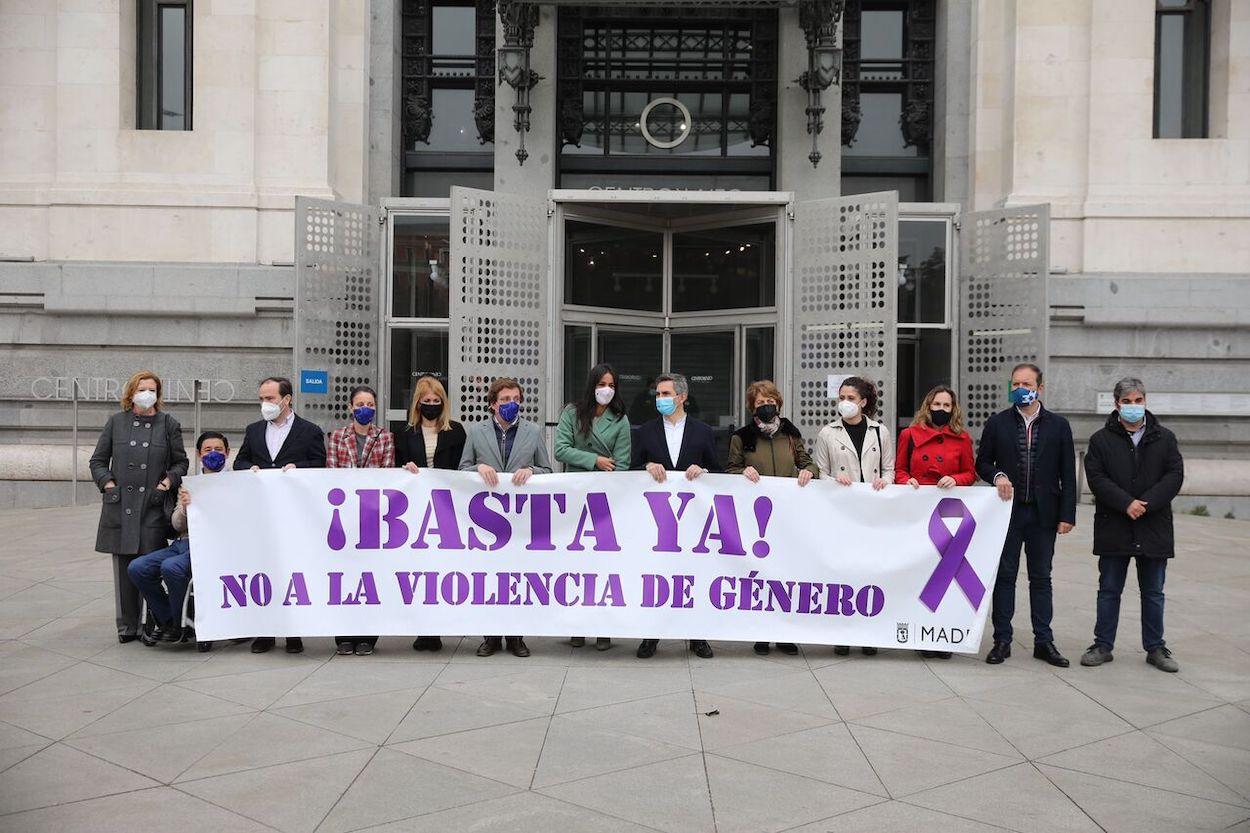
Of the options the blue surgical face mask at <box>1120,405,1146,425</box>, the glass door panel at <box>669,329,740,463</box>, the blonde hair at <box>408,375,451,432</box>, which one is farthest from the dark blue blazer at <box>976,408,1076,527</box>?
the glass door panel at <box>669,329,740,463</box>

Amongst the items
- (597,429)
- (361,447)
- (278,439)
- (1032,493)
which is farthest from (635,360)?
(1032,493)

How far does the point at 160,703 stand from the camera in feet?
20.1

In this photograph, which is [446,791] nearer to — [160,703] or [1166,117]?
[160,703]

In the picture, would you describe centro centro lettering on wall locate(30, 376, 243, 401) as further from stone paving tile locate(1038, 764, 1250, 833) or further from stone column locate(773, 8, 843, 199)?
stone paving tile locate(1038, 764, 1250, 833)

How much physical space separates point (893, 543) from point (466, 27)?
511 inches

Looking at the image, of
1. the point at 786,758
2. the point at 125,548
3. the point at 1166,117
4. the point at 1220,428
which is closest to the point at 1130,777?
the point at 786,758

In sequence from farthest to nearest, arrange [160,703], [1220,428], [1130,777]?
[1220,428] < [160,703] < [1130,777]

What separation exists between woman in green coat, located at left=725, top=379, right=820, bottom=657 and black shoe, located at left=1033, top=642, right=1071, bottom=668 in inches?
66.5

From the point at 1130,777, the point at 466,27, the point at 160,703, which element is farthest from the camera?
the point at 466,27

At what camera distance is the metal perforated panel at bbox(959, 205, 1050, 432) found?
13641 mm

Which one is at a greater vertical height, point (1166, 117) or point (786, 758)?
point (1166, 117)

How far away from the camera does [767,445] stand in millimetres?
7852

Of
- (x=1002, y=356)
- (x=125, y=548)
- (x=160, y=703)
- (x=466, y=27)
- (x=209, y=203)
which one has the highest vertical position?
(x=466, y=27)

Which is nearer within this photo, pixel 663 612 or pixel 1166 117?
pixel 663 612
